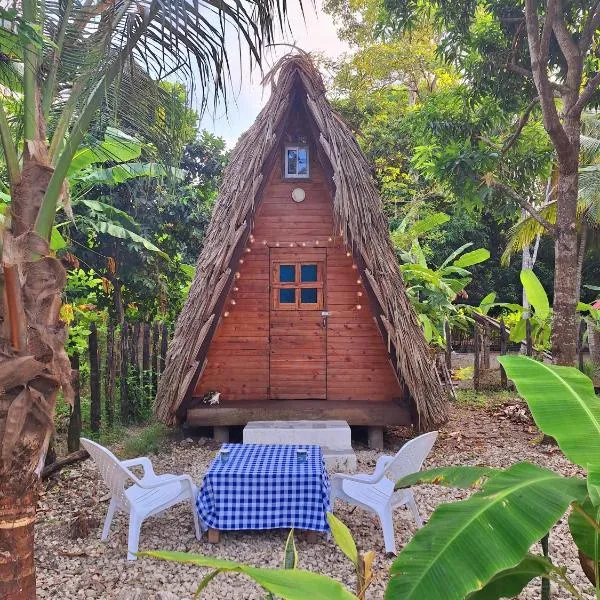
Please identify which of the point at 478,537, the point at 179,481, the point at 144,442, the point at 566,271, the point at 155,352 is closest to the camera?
the point at 478,537

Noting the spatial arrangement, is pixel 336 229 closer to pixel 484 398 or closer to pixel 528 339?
pixel 528 339

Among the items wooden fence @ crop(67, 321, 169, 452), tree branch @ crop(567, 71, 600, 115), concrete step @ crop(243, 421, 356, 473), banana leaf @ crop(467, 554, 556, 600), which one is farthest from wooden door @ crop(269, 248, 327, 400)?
banana leaf @ crop(467, 554, 556, 600)

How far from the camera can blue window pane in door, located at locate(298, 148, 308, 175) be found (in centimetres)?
696

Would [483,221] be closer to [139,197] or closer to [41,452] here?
[139,197]

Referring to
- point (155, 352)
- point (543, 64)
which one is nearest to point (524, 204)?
point (543, 64)

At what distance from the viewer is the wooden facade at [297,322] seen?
22.8 ft

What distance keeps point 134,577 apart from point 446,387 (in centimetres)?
713

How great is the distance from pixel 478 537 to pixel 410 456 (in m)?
2.69

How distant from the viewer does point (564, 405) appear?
2.52 meters

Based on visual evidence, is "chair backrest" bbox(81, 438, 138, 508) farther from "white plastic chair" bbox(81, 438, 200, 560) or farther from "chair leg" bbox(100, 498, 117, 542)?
"chair leg" bbox(100, 498, 117, 542)

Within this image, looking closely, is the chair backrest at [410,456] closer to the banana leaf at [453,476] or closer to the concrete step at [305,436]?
the concrete step at [305,436]

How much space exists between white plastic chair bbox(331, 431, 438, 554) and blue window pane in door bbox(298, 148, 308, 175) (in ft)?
12.8

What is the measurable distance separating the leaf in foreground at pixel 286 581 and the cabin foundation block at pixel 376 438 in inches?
211

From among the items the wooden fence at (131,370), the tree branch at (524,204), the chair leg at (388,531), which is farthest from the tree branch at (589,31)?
the wooden fence at (131,370)
